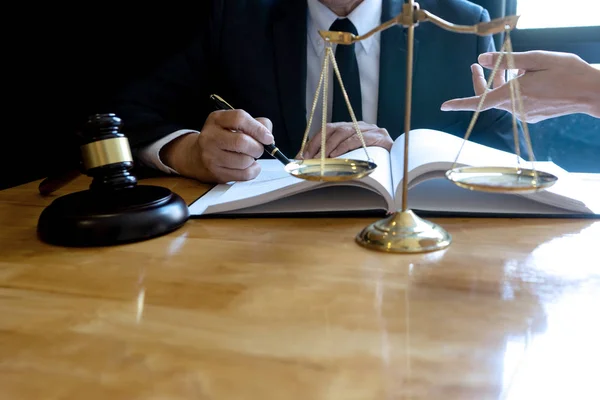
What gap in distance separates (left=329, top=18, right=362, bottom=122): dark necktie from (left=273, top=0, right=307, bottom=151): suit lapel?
3.6 inches

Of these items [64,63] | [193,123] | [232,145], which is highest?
[64,63]

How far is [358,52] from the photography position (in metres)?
1.59

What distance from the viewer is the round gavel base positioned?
2.25 ft

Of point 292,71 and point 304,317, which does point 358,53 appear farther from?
point 304,317

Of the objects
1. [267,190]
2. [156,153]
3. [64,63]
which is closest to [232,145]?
[267,190]

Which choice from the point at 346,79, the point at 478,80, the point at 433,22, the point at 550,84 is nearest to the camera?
the point at 433,22

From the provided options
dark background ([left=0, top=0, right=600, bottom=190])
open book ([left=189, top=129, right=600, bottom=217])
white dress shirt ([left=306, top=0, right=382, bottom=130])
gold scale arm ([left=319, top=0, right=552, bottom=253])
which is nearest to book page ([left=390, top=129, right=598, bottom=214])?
open book ([left=189, top=129, right=600, bottom=217])

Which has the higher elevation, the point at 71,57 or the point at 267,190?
the point at 71,57

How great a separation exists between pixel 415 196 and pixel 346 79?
748 millimetres

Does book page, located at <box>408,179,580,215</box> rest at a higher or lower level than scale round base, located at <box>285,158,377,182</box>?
lower

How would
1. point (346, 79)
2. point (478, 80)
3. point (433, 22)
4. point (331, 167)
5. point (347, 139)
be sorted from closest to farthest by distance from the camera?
point (433, 22), point (331, 167), point (478, 80), point (347, 139), point (346, 79)

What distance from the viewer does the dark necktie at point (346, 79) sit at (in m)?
1.47

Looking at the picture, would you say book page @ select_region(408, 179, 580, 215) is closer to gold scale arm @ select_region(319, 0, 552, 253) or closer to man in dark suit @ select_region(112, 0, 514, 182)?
gold scale arm @ select_region(319, 0, 552, 253)

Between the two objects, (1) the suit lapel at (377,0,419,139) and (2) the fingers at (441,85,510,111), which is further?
(1) the suit lapel at (377,0,419,139)
